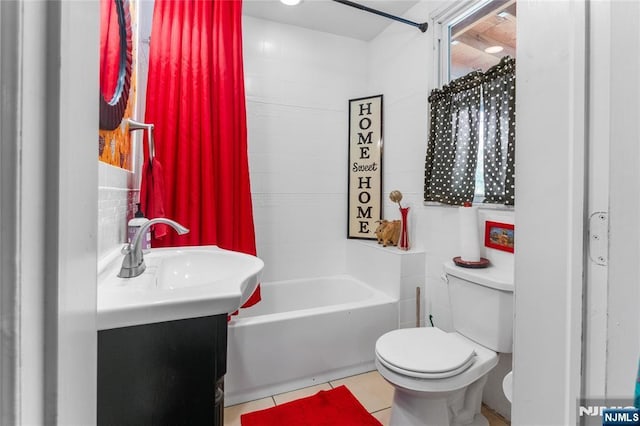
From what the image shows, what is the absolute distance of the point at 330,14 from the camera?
2.22m

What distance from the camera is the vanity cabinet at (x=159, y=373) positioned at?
0.66 meters

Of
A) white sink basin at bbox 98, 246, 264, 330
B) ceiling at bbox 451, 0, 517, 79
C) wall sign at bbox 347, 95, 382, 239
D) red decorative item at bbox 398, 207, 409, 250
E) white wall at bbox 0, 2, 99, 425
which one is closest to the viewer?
white wall at bbox 0, 2, 99, 425

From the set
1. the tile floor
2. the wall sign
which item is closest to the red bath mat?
the tile floor

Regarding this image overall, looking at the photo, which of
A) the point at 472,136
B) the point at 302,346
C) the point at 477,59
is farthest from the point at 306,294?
the point at 477,59

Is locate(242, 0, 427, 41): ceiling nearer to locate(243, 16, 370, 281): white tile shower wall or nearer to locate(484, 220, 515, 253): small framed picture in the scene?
locate(243, 16, 370, 281): white tile shower wall

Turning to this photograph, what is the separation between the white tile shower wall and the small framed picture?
3.96 feet

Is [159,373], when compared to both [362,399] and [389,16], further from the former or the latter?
[389,16]

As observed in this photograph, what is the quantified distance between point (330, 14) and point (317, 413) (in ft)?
8.19

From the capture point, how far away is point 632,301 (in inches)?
17.0

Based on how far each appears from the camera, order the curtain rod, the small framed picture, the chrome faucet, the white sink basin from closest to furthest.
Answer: the white sink basin
the chrome faucet
the small framed picture
the curtain rod

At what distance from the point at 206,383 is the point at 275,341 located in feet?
3.18

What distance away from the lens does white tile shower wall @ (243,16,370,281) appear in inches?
91.0

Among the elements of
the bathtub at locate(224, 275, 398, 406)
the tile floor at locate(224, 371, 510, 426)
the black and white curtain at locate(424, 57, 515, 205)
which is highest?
the black and white curtain at locate(424, 57, 515, 205)

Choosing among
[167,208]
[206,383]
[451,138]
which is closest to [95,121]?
[206,383]
